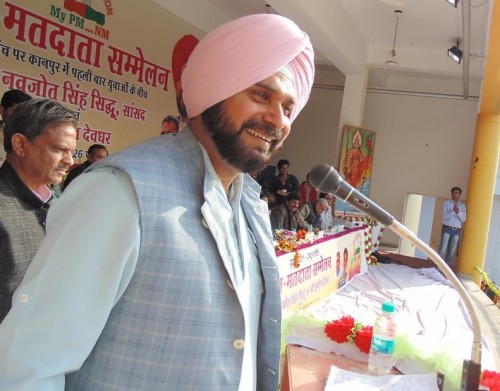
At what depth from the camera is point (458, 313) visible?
16.2 feet

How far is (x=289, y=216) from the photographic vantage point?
6121mm

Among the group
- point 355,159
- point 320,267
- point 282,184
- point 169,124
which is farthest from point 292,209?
point 355,159

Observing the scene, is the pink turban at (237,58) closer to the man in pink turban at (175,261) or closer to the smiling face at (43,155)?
the man in pink turban at (175,261)

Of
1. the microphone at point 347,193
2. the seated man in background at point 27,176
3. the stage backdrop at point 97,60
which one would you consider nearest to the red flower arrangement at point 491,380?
the microphone at point 347,193

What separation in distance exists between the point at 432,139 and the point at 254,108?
10192 millimetres

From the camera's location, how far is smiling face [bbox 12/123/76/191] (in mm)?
1474

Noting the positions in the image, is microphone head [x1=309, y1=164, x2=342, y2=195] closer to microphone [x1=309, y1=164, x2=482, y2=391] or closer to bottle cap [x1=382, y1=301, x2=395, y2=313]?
microphone [x1=309, y1=164, x2=482, y2=391]

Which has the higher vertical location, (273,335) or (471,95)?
(471,95)

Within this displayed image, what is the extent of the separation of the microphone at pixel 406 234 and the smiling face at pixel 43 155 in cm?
91

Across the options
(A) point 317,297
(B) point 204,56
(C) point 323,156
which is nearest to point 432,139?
(C) point 323,156

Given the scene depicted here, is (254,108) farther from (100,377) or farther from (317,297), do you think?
(317,297)

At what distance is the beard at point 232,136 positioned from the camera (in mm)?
940

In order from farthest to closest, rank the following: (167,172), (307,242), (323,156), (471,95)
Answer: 1. (323,156)
2. (471,95)
3. (307,242)
4. (167,172)

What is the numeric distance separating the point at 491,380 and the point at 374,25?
686 centimetres
